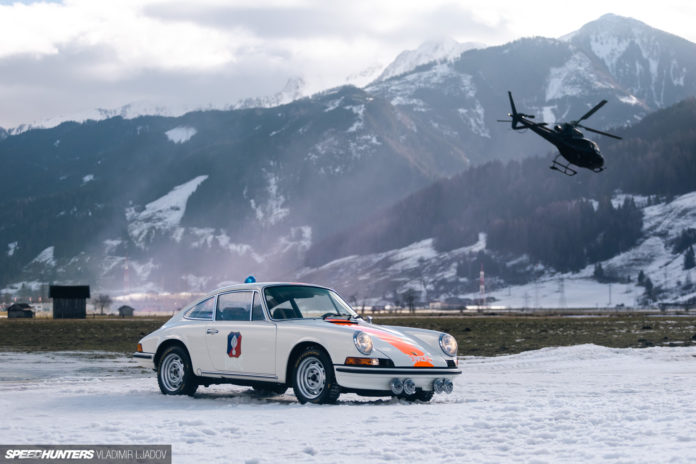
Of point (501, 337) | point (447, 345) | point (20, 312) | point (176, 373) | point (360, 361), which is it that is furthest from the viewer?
point (20, 312)

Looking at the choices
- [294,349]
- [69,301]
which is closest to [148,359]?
[294,349]

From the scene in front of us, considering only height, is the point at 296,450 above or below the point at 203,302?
below

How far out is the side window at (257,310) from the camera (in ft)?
54.9

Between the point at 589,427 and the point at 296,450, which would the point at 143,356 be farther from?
the point at 589,427

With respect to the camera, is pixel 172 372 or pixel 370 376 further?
pixel 172 372

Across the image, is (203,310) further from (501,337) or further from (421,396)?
(501,337)

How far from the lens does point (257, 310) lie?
16828 mm

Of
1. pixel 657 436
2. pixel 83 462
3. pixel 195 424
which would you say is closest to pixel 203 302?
pixel 195 424

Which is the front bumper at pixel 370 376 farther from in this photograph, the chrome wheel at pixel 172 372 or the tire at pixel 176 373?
the chrome wheel at pixel 172 372

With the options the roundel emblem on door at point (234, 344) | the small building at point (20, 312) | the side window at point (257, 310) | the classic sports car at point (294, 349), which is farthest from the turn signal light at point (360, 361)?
the small building at point (20, 312)

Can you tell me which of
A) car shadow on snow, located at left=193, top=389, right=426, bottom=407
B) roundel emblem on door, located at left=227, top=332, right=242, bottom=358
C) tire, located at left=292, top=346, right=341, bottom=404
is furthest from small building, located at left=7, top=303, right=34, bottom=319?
tire, located at left=292, top=346, right=341, bottom=404

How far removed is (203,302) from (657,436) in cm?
923

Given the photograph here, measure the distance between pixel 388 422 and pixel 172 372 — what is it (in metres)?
6.10

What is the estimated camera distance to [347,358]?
49.7ft
